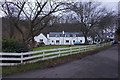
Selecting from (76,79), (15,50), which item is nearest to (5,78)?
(76,79)

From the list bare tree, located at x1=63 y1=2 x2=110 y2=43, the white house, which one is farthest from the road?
the white house

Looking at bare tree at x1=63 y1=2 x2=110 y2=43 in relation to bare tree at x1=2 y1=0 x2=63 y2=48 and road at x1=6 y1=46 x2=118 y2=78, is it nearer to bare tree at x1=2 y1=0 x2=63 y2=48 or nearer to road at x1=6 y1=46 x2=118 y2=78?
bare tree at x1=2 y1=0 x2=63 y2=48

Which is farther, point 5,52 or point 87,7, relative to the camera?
point 87,7

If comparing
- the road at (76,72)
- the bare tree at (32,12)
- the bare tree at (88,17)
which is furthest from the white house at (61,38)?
the road at (76,72)

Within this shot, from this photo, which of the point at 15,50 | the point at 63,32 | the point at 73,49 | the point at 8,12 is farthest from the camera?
the point at 63,32

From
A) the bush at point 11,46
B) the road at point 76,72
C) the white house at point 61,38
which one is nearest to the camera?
the road at point 76,72

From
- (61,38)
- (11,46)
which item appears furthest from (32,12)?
(61,38)

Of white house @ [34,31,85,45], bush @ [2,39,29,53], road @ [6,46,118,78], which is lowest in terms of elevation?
road @ [6,46,118,78]

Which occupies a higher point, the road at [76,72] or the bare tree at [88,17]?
the bare tree at [88,17]

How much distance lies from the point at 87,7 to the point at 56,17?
25.9 metres

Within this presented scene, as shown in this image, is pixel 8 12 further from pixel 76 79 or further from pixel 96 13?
pixel 96 13

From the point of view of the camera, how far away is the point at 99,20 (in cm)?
5678

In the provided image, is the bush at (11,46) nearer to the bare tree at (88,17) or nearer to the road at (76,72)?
the road at (76,72)

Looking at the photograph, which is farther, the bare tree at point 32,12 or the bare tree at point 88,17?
the bare tree at point 88,17
